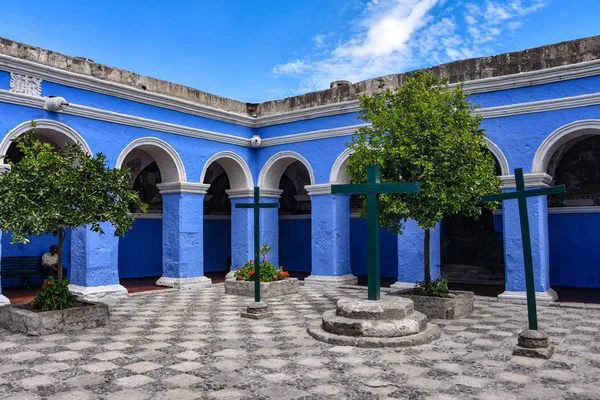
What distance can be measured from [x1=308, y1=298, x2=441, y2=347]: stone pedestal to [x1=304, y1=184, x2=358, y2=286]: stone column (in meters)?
5.31

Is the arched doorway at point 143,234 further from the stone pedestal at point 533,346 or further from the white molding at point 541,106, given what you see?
the stone pedestal at point 533,346

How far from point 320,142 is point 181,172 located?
136 inches

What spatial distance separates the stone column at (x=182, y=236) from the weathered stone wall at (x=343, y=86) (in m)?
2.35

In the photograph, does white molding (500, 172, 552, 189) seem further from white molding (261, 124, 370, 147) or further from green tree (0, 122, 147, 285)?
green tree (0, 122, 147, 285)

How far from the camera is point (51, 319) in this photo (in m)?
6.40

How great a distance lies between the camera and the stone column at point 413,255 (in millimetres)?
10359

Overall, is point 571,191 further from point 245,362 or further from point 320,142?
point 245,362

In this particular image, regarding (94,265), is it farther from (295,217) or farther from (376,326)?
(295,217)

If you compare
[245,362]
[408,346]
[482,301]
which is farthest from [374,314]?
[482,301]

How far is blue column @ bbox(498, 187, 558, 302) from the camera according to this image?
914 centimetres

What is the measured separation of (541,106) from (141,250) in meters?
10.7

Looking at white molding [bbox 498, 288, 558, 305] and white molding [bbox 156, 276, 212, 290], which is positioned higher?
white molding [bbox 156, 276, 212, 290]

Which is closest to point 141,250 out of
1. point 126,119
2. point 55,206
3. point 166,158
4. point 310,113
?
point 166,158

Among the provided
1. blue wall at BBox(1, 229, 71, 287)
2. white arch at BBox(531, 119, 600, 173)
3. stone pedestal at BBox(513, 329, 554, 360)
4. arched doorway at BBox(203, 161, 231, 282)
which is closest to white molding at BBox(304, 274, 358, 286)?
arched doorway at BBox(203, 161, 231, 282)
